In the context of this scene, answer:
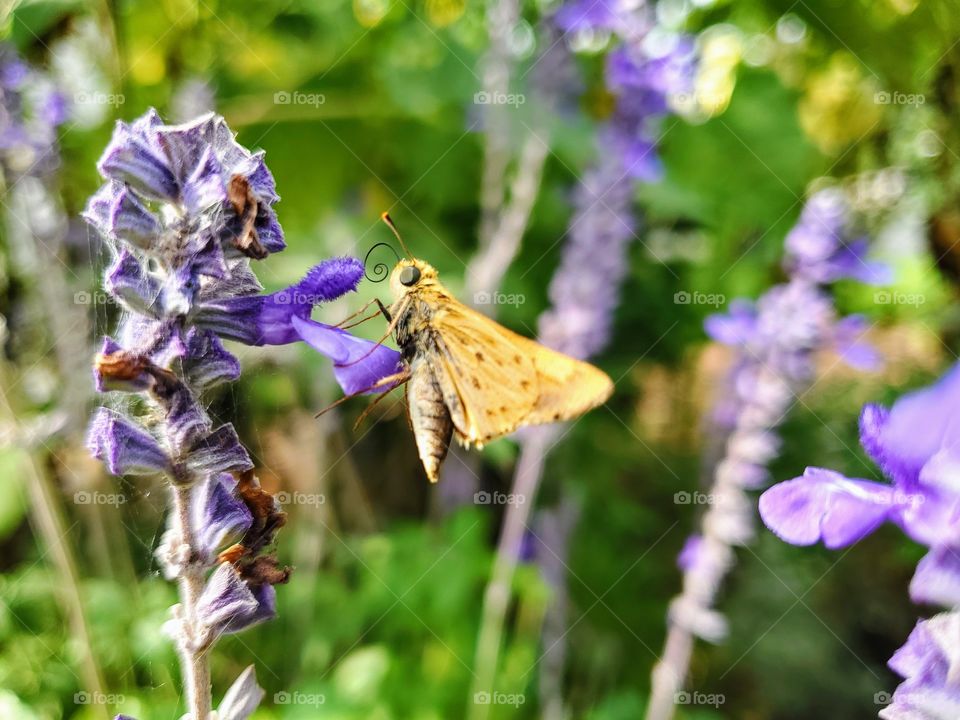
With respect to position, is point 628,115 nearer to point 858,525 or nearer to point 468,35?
point 468,35

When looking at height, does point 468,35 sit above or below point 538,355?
above

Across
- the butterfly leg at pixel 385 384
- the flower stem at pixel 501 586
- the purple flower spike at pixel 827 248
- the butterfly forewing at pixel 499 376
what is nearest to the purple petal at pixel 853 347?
the purple flower spike at pixel 827 248

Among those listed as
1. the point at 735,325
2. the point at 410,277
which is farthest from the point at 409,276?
the point at 735,325

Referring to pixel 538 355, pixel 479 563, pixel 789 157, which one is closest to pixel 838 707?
pixel 479 563

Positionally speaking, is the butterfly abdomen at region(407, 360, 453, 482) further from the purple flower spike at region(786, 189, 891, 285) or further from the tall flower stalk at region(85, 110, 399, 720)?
the purple flower spike at region(786, 189, 891, 285)

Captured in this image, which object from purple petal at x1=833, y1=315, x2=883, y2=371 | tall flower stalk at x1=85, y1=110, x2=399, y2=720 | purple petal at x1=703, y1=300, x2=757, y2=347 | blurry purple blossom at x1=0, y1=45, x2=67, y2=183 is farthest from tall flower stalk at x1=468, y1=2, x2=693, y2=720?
tall flower stalk at x1=85, y1=110, x2=399, y2=720
